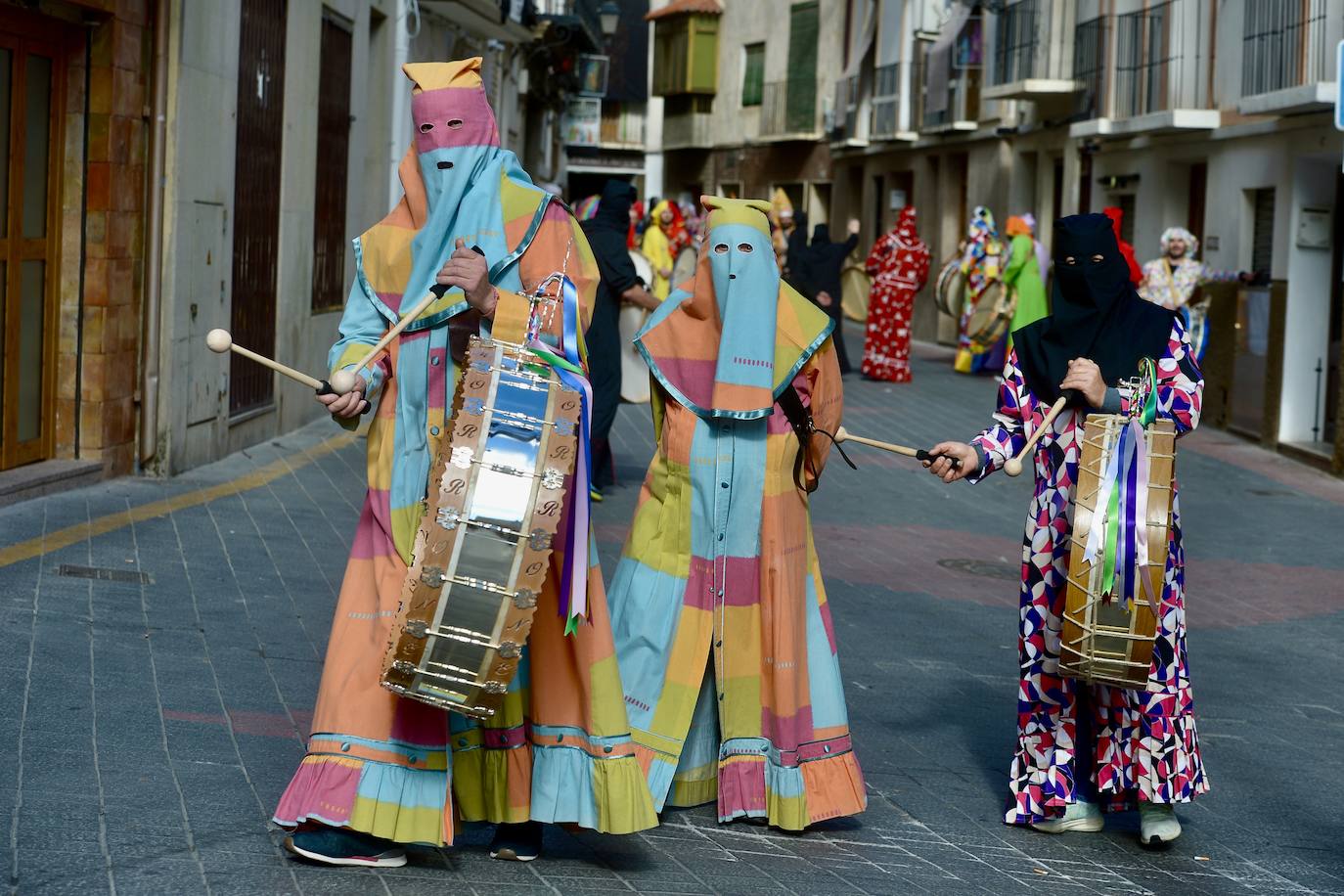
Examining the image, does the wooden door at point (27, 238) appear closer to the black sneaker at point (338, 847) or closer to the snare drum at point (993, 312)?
the black sneaker at point (338, 847)

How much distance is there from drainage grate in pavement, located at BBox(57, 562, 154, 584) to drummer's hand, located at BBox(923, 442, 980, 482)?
164 inches

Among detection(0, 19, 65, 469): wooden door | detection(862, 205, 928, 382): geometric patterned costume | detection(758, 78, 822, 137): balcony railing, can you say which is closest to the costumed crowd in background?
detection(0, 19, 65, 469): wooden door

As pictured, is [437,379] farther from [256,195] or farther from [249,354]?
[256,195]

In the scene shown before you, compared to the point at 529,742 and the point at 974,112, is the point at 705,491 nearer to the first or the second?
the point at 529,742

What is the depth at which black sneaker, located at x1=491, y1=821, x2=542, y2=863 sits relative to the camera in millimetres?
5082

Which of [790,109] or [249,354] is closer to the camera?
[249,354]

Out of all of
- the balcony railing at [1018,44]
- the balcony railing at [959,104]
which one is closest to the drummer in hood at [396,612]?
the balcony railing at [1018,44]

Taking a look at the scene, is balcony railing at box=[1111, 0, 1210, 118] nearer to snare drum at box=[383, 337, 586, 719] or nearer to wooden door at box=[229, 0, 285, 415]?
wooden door at box=[229, 0, 285, 415]

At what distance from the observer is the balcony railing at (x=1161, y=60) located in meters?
22.9

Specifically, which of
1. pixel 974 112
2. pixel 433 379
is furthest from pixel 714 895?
pixel 974 112

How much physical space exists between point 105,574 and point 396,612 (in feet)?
13.6

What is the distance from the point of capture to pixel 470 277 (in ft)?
15.6

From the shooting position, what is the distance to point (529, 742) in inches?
198

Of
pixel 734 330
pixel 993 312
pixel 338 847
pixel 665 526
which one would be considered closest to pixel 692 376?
pixel 734 330
